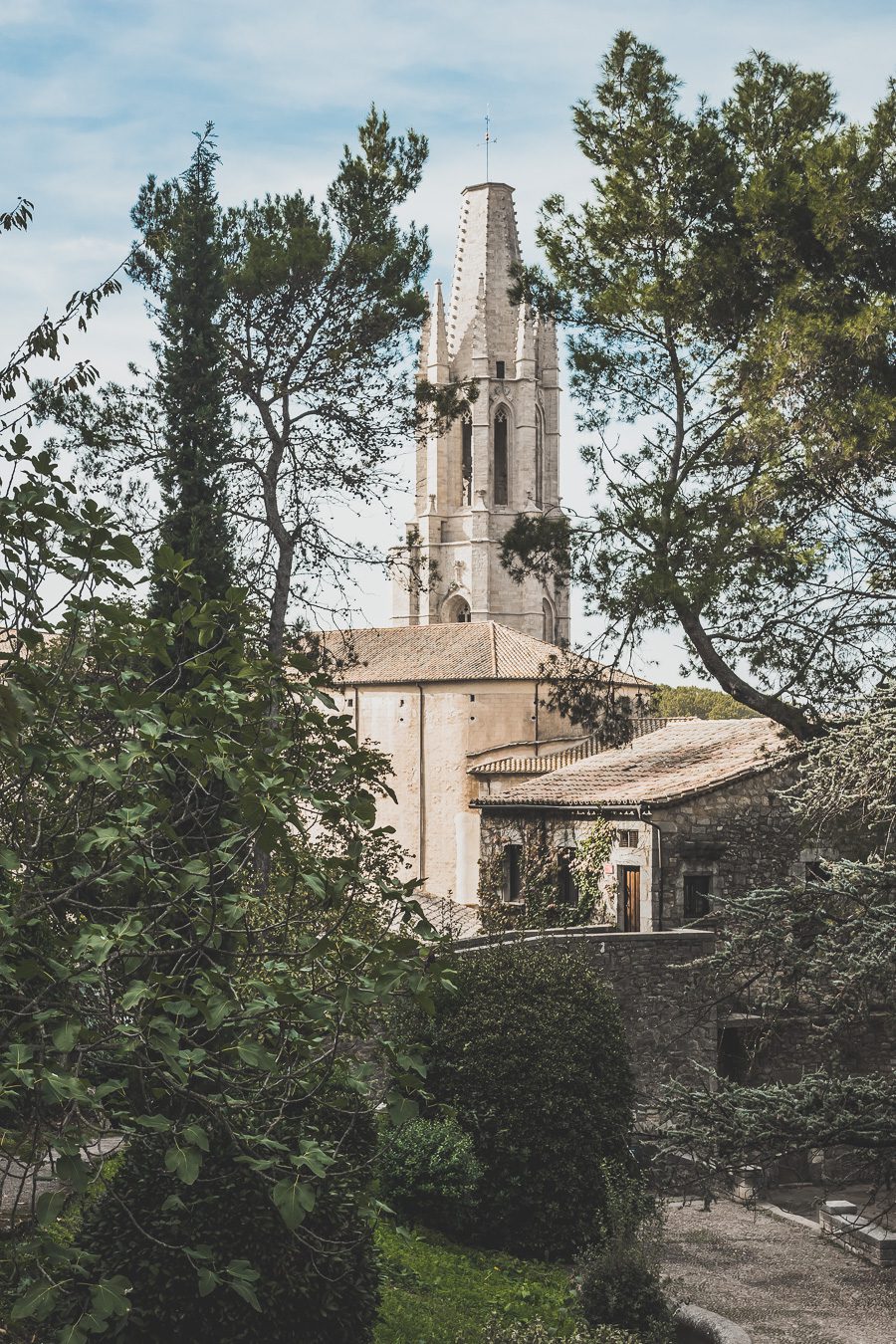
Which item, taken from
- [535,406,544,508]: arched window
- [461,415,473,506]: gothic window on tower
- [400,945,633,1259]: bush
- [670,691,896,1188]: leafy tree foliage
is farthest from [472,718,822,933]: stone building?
[461,415,473,506]: gothic window on tower

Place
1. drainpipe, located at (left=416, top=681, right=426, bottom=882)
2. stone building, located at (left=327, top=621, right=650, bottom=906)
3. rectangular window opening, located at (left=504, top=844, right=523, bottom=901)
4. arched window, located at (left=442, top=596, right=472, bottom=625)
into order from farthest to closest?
arched window, located at (left=442, top=596, right=472, bottom=625) < drainpipe, located at (left=416, top=681, right=426, bottom=882) < stone building, located at (left=327, top=621, right=650, bottom=906) < rectangular window opening, located at (left=504, top=844, right=523, bottom=901)

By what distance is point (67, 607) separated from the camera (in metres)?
5.52

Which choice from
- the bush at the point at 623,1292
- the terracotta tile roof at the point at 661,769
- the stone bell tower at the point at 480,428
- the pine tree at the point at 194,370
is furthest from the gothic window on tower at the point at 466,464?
the bush at the point at 623,1292

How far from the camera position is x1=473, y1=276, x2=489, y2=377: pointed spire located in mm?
59375

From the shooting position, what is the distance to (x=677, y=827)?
2167 cm

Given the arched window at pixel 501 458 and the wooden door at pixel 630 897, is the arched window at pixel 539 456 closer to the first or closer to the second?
the arched window at pixel 501 458

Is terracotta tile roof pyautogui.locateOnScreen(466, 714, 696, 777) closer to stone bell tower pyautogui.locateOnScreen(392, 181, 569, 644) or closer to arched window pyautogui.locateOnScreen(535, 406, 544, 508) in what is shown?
stone bell tower pyautogui.locateOnScreen(392, 181, 569, 644)

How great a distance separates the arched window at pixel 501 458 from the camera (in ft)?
198

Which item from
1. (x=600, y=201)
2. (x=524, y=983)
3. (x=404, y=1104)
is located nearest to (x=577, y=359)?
(x=600, y=201)

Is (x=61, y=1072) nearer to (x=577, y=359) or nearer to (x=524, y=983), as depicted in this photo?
(x=524, y=983)

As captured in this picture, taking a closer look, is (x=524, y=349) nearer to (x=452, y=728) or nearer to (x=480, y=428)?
(x=480, y=428)

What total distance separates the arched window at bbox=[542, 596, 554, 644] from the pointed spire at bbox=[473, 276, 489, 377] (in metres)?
10.9

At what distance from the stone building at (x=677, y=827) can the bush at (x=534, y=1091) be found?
6721 millimetres

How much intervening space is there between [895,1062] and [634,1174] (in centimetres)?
951
